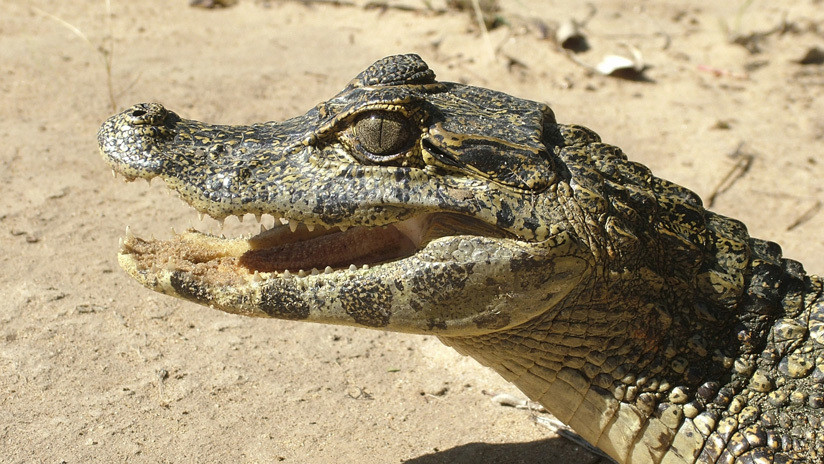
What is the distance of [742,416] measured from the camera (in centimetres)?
306

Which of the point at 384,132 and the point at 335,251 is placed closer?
Answer: the point at 384,132

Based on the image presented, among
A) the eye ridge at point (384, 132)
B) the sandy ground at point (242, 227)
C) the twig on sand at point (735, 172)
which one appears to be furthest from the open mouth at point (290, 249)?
the twig on sand at point (735, 172)

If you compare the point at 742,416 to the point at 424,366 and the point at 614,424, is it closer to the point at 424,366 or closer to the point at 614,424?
the point at 614,424

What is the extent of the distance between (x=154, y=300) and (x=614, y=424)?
2.60m

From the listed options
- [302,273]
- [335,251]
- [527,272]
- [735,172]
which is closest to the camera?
[527,272]

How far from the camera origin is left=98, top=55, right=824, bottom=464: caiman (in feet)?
9.79

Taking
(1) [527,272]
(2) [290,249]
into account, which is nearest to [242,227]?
(2) [290,249]

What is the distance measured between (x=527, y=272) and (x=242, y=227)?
2.82 meters

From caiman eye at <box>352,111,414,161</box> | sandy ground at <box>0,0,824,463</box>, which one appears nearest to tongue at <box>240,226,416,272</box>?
caiman eye at <box>352,111,414,161</box>

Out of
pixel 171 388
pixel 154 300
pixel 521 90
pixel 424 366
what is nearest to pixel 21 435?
pixel 171 388

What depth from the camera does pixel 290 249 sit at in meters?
3.27

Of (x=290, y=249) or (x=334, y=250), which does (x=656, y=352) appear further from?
(x=290, y=249)

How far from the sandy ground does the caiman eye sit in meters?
1.40

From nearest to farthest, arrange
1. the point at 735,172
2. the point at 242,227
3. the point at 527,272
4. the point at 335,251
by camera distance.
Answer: the point at 527,272 < the point at 335,251 < the point at 242,227 < the point at 735,172
